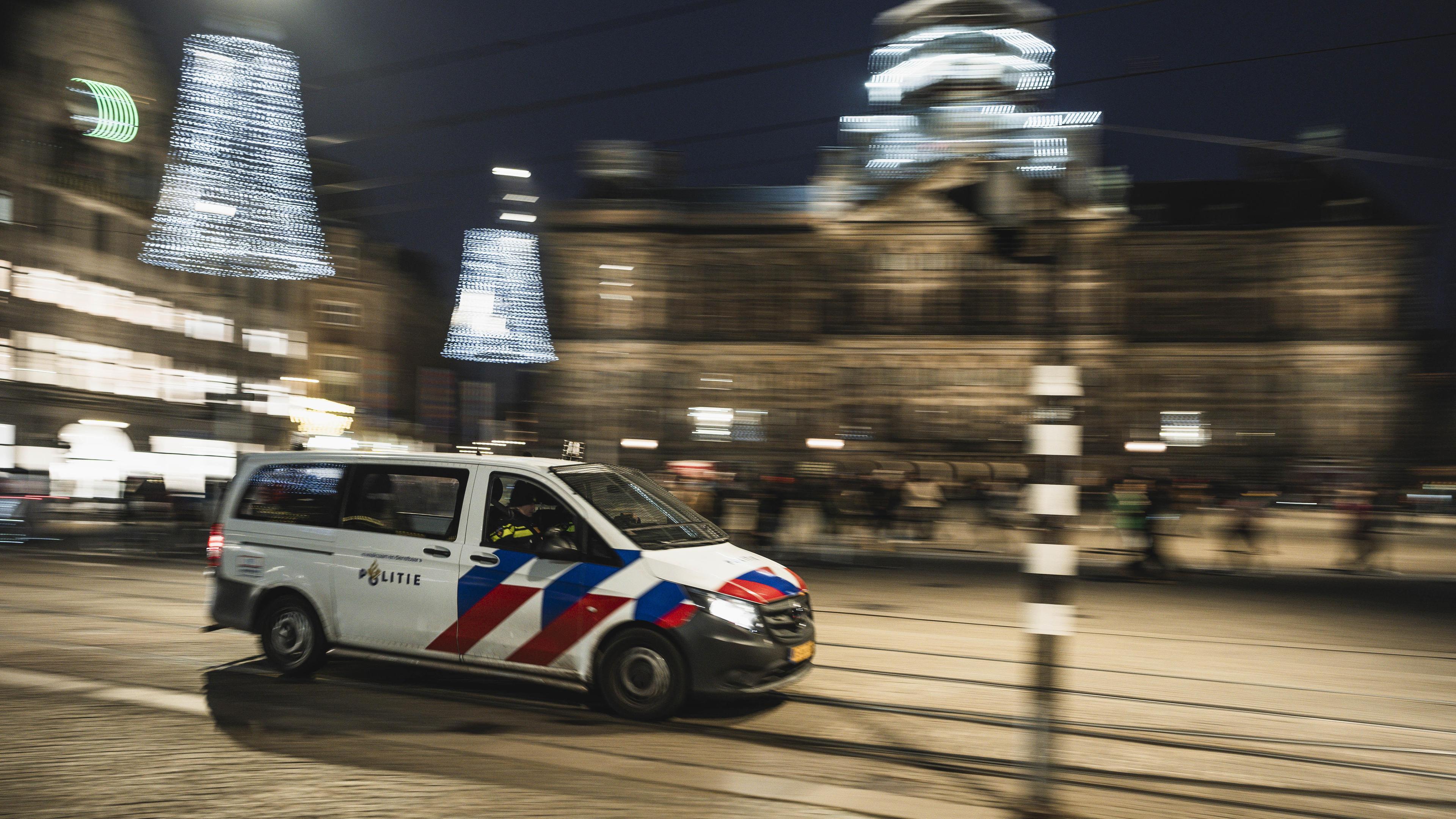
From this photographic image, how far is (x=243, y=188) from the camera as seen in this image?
17.5 metres

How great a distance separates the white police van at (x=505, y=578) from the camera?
6918 millimetres

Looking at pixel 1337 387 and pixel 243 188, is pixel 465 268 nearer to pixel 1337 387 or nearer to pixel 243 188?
pixel 243 188

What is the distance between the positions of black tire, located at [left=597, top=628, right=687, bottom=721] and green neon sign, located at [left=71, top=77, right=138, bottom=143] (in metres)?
42.0

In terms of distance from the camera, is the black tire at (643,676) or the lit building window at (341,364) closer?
the black tire at (643,676)

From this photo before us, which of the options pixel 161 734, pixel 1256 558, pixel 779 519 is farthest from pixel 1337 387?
pixel 161 734

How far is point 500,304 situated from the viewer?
21.9 meters

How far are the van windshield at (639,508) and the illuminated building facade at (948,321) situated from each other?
5078 centimetres

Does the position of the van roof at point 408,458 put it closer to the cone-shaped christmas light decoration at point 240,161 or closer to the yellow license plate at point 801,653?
the yellow license plate at point 801,653

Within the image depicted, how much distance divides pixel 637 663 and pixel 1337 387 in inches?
2595

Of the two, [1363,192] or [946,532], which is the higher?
[1363,192]

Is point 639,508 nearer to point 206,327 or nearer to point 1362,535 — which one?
point 1362,535

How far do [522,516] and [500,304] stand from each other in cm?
1511

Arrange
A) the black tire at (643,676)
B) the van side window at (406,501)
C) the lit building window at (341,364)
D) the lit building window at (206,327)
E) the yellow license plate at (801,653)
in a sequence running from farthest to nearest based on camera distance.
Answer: the lit building window at (341,364)
the lit building window at (206,327)
the van side window at (406,501)
the yellow license plate at (801,653)
the black tire at (643,676)

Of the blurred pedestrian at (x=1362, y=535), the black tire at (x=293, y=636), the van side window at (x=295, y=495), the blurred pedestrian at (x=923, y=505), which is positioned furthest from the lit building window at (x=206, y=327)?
the blurred pedestrian at (x=1362, y=535)
